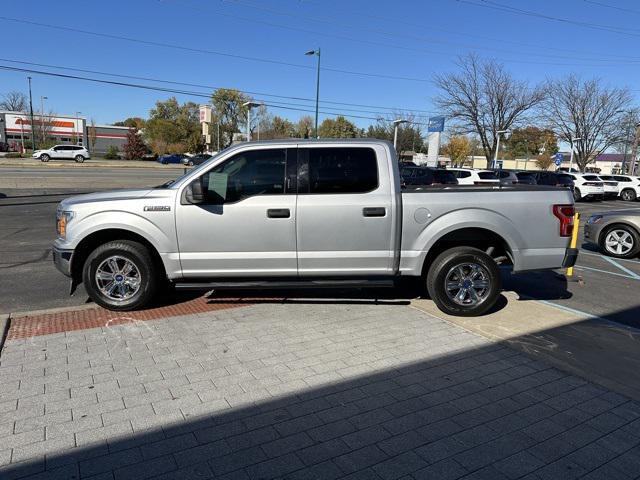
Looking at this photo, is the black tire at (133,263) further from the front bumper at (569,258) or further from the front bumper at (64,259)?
the front bumper at (569,258)

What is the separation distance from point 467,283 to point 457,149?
8017 cm

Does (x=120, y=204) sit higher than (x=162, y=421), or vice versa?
(x=120, y=204)

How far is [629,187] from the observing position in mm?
29703

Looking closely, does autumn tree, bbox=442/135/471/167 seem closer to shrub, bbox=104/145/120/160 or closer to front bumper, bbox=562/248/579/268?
shrub, bbox=104/145/120/160

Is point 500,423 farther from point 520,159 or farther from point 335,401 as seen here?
point 520,159

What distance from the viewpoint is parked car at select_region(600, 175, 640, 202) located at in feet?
96.7

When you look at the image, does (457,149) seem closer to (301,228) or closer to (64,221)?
(301,228)

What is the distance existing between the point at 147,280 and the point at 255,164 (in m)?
1.78

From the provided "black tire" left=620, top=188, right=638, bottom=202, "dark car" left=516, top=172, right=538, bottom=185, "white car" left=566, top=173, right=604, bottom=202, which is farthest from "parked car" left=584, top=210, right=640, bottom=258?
"black tire" left=620, top=188, right=638, bottom=202

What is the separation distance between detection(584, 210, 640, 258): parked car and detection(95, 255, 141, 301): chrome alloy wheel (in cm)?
933

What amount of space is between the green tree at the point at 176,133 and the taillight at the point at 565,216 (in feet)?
262

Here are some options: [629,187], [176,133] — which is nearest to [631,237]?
[629,187]

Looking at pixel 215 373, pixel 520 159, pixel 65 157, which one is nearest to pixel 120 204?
pixel 215 373

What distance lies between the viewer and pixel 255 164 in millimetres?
5309
